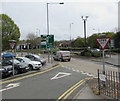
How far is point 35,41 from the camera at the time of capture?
6712 centimetres

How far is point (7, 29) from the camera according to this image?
1240 inches

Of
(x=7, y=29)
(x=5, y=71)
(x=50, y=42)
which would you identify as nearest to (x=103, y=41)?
(x=5, y=71)

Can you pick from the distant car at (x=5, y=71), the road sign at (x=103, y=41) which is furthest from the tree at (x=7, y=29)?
the road sign at (x=103, y=41)

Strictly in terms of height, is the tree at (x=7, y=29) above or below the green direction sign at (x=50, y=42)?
above

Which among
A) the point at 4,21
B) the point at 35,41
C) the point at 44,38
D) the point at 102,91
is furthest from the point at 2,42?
the point at 35,41

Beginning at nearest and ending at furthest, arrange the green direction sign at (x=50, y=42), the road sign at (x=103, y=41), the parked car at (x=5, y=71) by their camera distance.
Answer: the road sign at (x=103, y=41)
the parked car at (x=5, y=71)
the green direction sign at (x=50, y=42)

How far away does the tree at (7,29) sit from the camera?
102ft

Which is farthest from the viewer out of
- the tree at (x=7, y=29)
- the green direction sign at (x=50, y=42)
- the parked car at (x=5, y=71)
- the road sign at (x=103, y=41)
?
the tree at (x=7, y=29)

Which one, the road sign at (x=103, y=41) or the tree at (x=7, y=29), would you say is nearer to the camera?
the road sign at (x=103, y=41)

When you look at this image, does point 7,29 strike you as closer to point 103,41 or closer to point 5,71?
point 5,71

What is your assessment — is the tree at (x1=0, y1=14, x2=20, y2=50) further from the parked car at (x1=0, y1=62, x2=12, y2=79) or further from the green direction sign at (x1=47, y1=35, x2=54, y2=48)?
the parked car at (x1=0, y1=62, x2=12, y2=79)

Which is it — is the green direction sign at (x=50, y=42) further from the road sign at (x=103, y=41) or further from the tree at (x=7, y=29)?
the road sign at (x=103, y=41)

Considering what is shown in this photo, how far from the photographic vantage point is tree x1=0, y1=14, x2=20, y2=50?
31.1 meters

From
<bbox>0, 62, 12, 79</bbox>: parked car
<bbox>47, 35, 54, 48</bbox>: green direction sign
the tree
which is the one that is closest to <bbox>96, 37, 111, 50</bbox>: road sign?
<bbox>0, 62, 12, 79</bbox>: parked car
